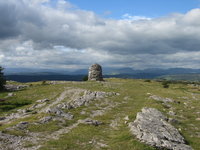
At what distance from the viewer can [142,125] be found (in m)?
26.8

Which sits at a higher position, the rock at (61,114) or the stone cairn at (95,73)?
the stone cairn at (95,73)

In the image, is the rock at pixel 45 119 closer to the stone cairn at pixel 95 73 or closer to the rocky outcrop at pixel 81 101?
the rocky outcrop at pixel 81 101

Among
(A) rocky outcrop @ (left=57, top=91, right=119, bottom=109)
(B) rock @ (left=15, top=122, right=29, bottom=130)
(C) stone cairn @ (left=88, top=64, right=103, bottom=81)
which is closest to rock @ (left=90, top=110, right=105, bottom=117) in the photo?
(A) rocky outcrop @ (left=57, top=91, right=119, bottom=109)

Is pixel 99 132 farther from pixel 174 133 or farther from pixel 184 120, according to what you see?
pixel 184 120

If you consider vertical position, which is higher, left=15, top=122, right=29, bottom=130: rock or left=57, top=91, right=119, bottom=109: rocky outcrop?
left=57, top=91, right=119, bottom=109: rocky outcrop

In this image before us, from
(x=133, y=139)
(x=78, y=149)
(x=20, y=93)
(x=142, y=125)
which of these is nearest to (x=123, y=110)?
(x=142, y=125)

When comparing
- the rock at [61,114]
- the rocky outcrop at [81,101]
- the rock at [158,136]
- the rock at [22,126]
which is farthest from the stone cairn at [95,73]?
the rock at [158,136]

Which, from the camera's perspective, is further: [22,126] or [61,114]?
[61,114]

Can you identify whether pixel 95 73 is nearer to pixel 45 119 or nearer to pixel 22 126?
pixel 45 119

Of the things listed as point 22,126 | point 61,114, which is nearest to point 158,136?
point 22,126

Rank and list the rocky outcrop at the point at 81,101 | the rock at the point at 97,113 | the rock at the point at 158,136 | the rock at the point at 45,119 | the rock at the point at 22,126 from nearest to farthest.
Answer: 1. the rock at the point at 158,136
2. the rock at the point at 22,126
3. the rock at the point at 45,119
4. the rock at the point at 97,113
5. the rocky outcrop at the point at 81,101

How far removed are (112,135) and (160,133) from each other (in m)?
6.33

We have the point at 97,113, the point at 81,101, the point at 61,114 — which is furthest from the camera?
the point at 81,101

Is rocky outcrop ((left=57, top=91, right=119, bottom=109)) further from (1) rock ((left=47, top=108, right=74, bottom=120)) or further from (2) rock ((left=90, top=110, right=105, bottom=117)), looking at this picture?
(2) rock ((left=90, top=110, right=105, bottom=117))
